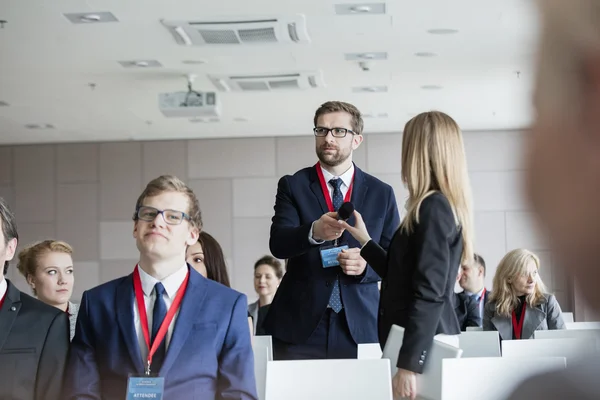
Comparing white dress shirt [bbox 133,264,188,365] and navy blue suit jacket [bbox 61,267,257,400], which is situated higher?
white dress shirt [bbox 133,264,188,365]

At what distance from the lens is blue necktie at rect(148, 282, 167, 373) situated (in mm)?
2760

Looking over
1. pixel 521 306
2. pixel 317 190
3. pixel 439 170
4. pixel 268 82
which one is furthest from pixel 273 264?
pixel 439 170

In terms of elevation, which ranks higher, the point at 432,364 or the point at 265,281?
the point at 265,281

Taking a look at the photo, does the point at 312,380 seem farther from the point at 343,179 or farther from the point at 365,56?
the point at 365,56

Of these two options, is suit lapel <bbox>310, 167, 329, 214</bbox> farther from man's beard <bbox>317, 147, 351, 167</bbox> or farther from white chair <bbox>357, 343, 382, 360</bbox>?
white chair <bbox>357, 343, 382, 360</bbox>

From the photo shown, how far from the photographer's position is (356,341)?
3.45 metres

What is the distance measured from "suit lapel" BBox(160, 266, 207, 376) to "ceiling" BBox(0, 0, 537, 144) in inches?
138

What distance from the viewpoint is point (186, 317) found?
9.12ft

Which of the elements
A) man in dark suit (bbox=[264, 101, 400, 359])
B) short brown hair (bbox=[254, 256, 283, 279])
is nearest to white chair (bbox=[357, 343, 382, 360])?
man in dark suit (bbox=[264, 101, 400, 359])

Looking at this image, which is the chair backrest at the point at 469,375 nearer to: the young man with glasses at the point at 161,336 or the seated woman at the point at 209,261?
the young man with glasses at the point at 161,336

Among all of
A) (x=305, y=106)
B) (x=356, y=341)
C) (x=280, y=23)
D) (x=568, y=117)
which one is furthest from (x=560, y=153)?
(x=305, y=106)

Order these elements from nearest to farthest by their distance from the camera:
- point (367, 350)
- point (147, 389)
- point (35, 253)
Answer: point (147, 389) → point (367, 350) → point (35, 253)

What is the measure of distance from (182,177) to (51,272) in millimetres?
9843

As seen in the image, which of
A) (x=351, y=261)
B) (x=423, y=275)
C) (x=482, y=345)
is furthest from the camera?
(x=482, y=345)
